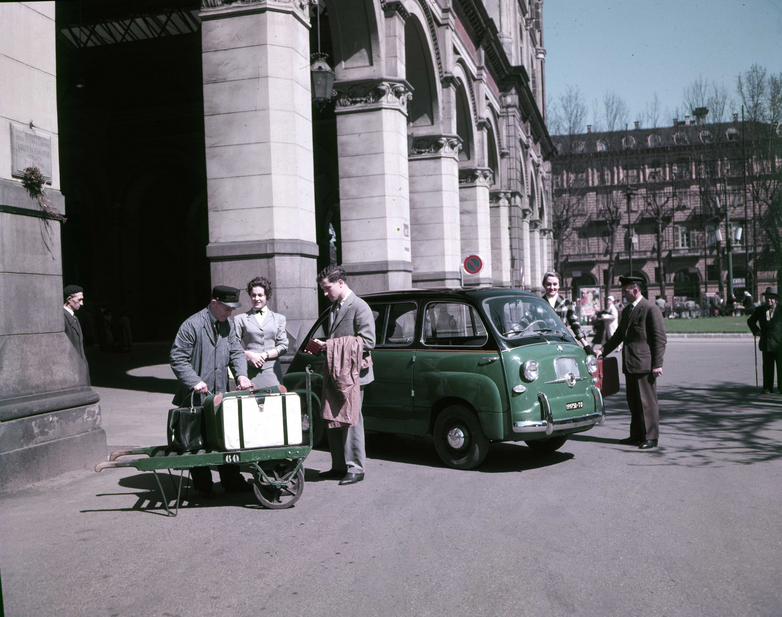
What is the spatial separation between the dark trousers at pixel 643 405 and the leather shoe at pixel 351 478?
324 cm

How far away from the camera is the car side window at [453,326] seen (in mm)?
7594

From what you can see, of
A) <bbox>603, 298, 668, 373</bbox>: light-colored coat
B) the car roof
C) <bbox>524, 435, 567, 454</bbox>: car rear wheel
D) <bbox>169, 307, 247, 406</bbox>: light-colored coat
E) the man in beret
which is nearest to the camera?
<bbox>169, 307, 247, 406</bbox>: light-colored coat

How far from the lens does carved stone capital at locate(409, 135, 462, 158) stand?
20.5 m

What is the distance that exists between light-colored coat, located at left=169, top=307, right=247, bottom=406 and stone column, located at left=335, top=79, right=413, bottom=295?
9682mm

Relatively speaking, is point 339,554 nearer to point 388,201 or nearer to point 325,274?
point 325,274

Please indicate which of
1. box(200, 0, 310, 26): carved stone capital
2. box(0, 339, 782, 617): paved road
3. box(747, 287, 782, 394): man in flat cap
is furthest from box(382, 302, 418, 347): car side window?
box(747, 287, 782, 394): man in flat cap

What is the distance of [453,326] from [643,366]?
2334 mm

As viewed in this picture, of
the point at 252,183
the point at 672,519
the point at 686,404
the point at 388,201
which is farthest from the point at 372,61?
the point at 672,519

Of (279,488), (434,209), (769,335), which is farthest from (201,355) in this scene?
(434,209)

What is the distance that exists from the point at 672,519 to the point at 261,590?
9.77 feet

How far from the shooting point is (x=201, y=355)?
640cm

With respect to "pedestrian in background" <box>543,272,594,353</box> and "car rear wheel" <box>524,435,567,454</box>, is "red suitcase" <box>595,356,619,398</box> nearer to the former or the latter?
"pedestrian in background" <box>543,272,594,353</box>

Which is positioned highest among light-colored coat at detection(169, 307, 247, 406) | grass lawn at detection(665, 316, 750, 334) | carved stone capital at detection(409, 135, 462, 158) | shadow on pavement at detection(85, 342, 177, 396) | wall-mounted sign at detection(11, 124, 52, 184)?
carved stone capital at detection(409, 135, 462, 158)

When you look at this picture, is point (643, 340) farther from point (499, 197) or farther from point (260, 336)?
point (499, 197)
